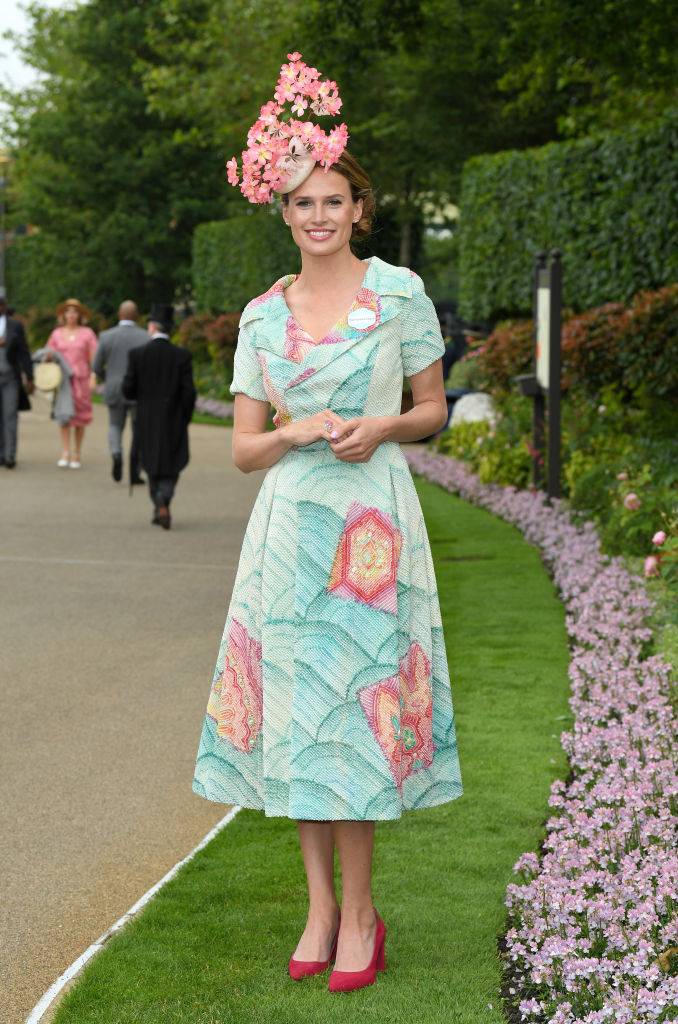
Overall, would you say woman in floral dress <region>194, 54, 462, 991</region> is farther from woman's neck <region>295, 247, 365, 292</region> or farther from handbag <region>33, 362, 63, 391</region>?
handbag <region>33, 362, 63, 391</region>

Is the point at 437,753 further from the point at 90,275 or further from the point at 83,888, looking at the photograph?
the point at 90,275

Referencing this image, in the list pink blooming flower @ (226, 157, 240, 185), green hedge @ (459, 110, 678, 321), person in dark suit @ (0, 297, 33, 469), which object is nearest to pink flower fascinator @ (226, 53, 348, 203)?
pink blooming flower @ (226, 157, 240, 185)

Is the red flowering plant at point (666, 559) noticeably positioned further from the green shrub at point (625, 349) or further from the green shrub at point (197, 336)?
the green shrub at point (197, 336)

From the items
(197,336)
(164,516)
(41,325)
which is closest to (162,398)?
(164,516)

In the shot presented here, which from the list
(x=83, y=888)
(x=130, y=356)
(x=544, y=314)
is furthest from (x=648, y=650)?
(x=130, y=356)

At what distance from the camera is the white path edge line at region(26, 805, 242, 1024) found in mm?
4004

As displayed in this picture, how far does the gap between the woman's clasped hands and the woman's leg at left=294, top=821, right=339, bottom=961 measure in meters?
0.94

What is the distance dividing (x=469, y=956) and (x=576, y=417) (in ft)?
35.8

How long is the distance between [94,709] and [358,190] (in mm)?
3873

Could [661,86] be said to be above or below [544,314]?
above

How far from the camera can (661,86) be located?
14742 mm

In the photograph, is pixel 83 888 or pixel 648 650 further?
pixel 648 650

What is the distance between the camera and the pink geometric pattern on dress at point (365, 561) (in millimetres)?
3855

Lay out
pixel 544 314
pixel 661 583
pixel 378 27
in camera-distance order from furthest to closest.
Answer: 1. pixel 378 27
2. pixel 544 314
3. pixel 661 583
